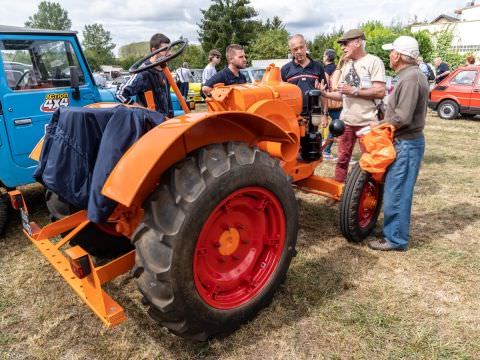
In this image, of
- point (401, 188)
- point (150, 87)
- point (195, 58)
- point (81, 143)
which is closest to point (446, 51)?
point (401, 188)

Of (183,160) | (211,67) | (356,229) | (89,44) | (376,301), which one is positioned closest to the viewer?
(183,160)

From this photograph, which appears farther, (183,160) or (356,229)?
(356,229)

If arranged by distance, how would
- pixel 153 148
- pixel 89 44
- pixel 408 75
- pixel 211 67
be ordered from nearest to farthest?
pixel 153 148, pixel 408 75, pixel 211 67, pixel 89 44

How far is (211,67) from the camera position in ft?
27.9

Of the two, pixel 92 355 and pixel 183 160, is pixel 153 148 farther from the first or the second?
pixel 92 355

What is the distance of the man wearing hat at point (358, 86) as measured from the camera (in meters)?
3.64

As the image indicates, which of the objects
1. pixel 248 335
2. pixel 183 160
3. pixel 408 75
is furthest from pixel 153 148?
pixel 408 75

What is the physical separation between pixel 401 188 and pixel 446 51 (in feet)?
83.6

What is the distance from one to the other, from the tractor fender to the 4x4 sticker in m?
2.67

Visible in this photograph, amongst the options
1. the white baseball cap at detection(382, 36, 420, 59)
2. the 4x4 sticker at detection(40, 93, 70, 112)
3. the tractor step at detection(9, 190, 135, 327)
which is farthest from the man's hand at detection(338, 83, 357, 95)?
the 4x4 sticker at detection(40, 93, 70, 112)

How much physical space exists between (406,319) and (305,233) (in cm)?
135

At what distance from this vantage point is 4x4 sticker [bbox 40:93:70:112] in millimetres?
4048

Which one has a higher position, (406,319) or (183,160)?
(183,160)

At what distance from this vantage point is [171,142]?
1.70 metres
